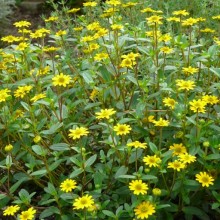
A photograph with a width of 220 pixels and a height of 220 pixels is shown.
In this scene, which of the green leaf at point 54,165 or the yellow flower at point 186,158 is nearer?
the yellow flower at point 186,158

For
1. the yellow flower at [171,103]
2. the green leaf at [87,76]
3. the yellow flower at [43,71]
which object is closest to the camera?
the yellow flower at [171,103]

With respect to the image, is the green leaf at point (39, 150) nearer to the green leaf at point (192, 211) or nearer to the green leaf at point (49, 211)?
the green leaf at point (49, 211)

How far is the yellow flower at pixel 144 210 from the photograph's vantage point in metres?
1.59

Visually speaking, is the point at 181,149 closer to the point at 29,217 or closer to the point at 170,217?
the point at 170,217

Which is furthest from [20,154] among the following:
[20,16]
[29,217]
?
[20,16]

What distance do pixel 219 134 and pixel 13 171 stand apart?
1.00 m

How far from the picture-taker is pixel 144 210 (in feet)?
5.28

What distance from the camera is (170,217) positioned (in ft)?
5.98

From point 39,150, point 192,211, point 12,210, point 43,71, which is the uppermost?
point 43,71

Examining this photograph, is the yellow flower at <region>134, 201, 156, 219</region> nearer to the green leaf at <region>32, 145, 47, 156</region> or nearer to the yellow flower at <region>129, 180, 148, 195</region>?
the yellow flower at <region>129, 180, 148, 195</region>

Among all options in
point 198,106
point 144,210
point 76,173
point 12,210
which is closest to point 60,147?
point 76,173

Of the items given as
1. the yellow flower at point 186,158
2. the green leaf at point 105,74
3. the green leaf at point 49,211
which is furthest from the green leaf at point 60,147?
the yellow flower at point 186,158

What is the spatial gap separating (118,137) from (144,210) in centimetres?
33

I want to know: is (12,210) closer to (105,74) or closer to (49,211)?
(49,211)
